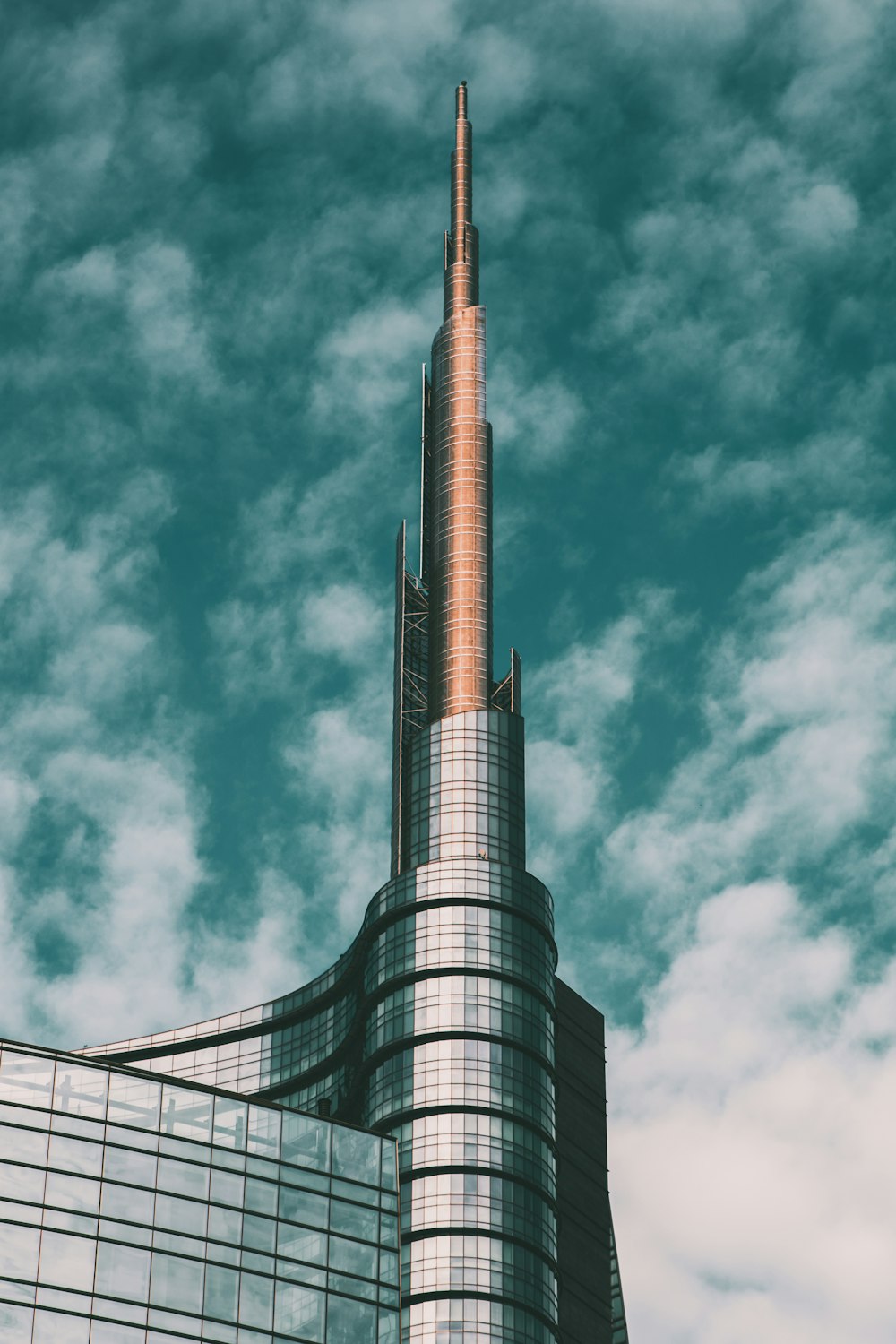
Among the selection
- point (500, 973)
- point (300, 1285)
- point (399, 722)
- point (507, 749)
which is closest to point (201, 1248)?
point (300, 1285)

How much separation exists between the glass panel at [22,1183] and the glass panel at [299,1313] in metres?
10.8

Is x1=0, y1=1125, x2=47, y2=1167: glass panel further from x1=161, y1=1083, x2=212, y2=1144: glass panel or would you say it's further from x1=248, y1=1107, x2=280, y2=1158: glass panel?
x1=248, y1=1107, x2=280, y2=1158: glass panel

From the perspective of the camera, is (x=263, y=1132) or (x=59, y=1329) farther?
(x=263, y=1132)

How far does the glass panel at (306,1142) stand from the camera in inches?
3501

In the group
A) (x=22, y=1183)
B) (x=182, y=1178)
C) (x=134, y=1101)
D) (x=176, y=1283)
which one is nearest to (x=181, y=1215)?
(x=182, y=1178)

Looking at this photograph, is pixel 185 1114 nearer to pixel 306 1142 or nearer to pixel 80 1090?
pixel 80 1090

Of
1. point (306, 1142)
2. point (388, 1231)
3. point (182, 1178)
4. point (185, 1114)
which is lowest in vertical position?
point (182, 1178)

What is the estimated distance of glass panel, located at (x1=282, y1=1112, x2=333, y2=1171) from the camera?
8894 centimetres

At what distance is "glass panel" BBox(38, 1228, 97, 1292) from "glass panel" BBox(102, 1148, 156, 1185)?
2896 millimetres

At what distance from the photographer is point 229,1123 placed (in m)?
87.9

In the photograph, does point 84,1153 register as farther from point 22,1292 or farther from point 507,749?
point 507,749

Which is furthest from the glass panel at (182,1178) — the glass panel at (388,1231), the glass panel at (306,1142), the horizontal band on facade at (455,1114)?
the horizontal band on facade at (455,1114)

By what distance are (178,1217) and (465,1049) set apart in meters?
80.8

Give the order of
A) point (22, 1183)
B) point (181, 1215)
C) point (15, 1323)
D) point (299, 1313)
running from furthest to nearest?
1. point (299, 1313)
2. point (181, 1215)
3. point (22, 1183)
4. point (15, 1323)
